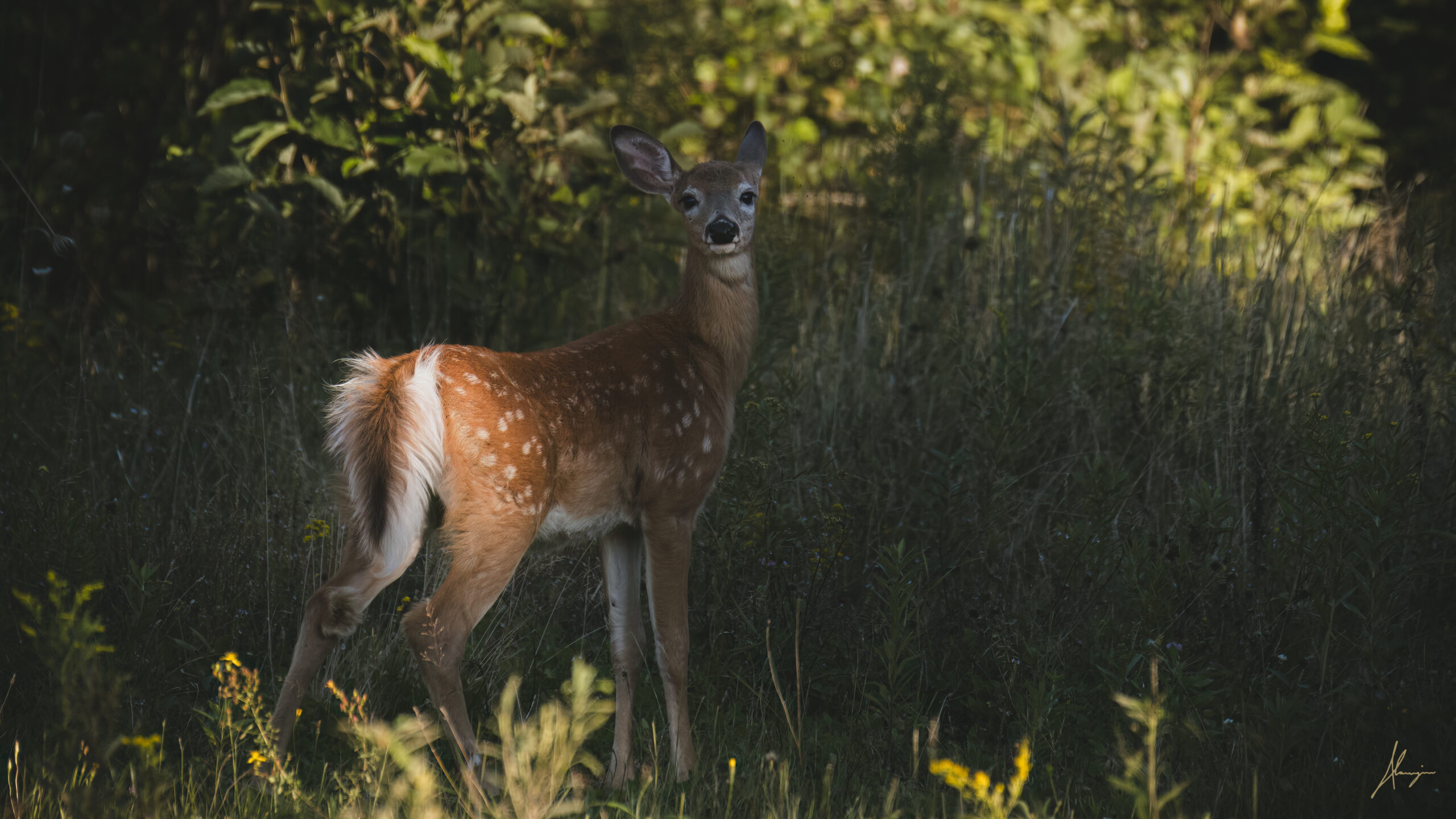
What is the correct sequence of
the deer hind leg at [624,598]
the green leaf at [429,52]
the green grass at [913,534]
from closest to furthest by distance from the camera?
1. the green grass at [913,534]
2. the deer hind leg at [624,598]
3. the green leaf at [429,52]

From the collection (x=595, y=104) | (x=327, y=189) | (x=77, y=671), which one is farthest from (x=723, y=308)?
(x=77, y=671)

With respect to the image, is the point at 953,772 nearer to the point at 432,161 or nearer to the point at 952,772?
the point at 952,772

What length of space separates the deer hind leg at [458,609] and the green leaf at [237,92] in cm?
265

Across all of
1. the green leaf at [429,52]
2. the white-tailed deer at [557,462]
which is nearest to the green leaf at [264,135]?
the green leaf at [429,52]

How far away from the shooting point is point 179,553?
12.5 feet

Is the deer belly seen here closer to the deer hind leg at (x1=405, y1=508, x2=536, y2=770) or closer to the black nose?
the deer hind leg at (x1=405, y1=508, x2=536, y2=770)

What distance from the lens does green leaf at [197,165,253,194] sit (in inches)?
187

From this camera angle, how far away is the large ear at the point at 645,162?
4258 mm

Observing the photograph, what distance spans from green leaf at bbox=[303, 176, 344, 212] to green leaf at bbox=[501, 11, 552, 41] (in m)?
1.00

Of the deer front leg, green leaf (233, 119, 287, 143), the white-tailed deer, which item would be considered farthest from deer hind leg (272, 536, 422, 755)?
green leaf (233, 119, 287, 143)

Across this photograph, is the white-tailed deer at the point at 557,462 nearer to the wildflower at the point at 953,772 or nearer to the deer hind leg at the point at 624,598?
the deer hind leg at the point at 624,598

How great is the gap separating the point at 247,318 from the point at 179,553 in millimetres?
1708

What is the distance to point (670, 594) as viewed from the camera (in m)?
3.44

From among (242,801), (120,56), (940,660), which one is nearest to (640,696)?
(940,660)
